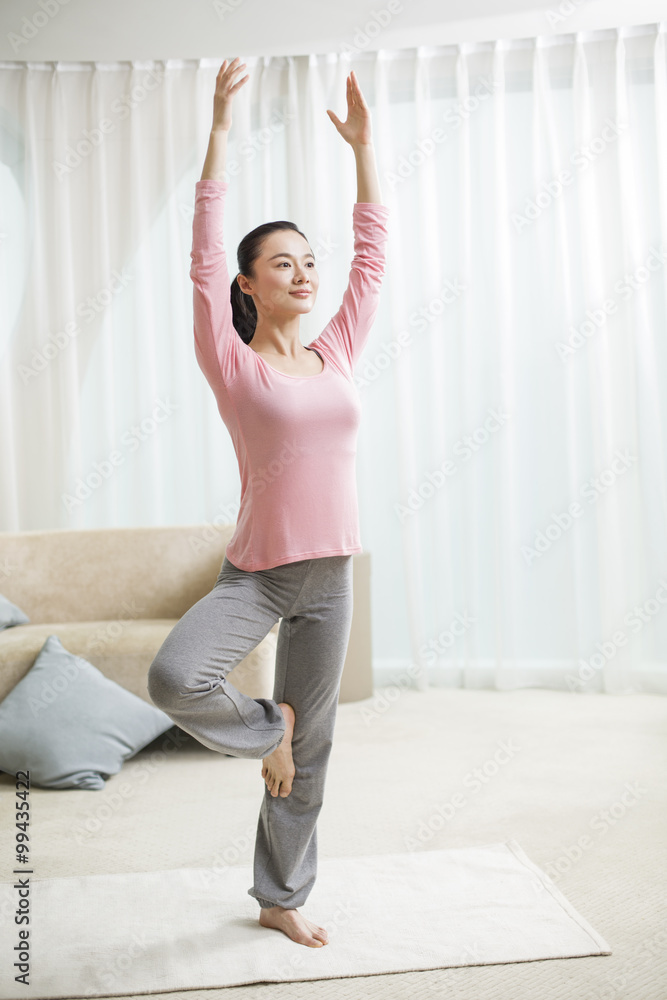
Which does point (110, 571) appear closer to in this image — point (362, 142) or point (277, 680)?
point (277, 680)

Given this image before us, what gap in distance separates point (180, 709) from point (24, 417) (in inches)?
111

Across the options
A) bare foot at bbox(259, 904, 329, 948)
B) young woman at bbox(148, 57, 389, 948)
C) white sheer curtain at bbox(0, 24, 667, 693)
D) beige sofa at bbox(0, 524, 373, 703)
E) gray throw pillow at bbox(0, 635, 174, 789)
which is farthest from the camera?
white sheer curtain at bbox(0, 24, 667, 693)

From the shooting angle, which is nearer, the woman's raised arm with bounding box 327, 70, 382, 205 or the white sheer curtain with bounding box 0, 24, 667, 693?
the woman's raised arm with bounding box 327, 70, 382, 205

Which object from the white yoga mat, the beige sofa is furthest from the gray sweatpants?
the beige sofa

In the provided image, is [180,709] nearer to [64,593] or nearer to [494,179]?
[64,593]

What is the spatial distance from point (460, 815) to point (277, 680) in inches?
37.8

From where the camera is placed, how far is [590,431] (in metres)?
3.85

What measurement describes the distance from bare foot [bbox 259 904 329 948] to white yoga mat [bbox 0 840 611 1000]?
0.01 metres

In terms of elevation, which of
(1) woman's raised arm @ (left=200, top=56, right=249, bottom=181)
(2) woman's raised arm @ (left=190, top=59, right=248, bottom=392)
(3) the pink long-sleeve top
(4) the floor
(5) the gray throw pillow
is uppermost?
(1) woman's raised arm @ (left=200, top=56, right=249, bottom=181)

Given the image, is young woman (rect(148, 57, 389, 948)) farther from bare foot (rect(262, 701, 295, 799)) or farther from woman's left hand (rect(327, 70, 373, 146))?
woman's left hand (rect(327, 70, 373, 146))

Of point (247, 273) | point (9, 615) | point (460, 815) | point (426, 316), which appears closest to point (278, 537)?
point (247, 273)

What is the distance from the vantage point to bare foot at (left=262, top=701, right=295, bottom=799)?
1628mm

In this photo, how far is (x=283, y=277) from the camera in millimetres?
1668

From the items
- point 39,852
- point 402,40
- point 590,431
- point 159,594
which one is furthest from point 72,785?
point 402,40
